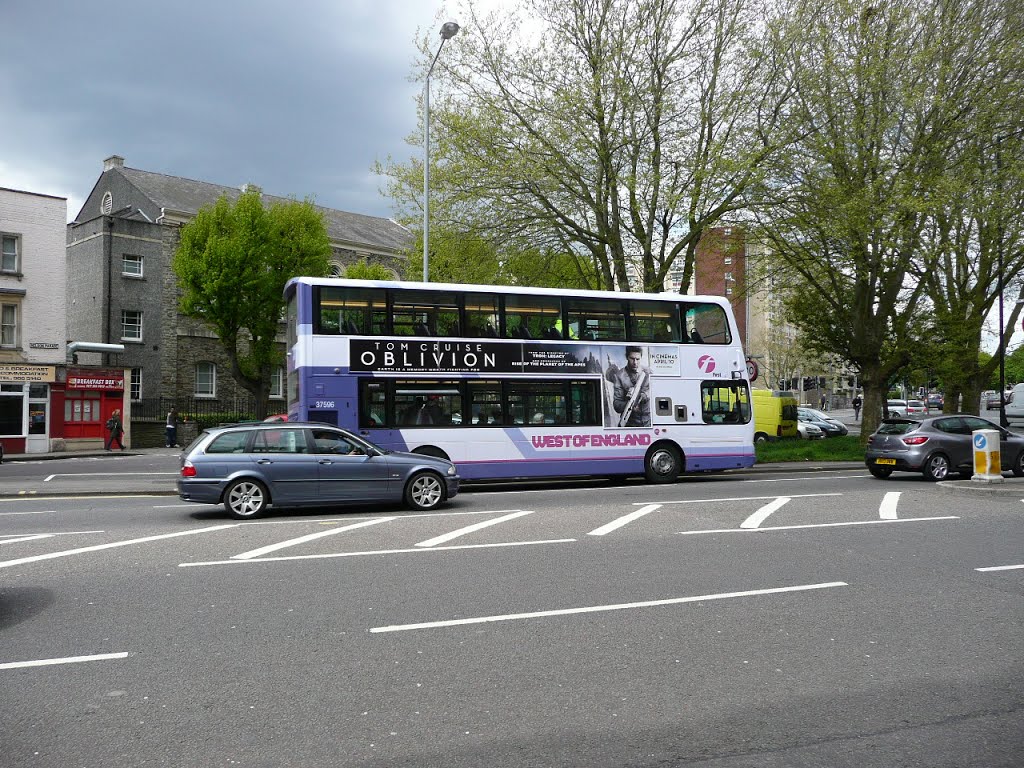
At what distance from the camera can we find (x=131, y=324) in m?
42.0

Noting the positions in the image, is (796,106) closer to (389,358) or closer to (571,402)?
(571,402)

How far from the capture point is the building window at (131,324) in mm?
41688

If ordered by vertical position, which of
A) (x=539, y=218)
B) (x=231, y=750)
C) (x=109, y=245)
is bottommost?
(x=231, y=750)

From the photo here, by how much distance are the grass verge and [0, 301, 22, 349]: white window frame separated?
29.6 m

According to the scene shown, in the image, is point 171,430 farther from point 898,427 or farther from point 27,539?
point 898,427

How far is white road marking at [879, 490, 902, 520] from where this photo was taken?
12.4 meters

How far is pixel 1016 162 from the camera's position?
75.3ft

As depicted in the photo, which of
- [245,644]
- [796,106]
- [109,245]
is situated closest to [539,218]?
[796,106]

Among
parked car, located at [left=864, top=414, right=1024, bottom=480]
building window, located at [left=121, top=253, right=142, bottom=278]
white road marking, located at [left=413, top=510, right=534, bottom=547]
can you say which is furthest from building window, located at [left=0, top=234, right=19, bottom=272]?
parked car, located at [left=864, top=414, right=1024, bottom=480]

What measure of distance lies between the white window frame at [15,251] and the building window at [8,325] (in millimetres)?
1516

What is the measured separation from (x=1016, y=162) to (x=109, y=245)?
38132 millimetres

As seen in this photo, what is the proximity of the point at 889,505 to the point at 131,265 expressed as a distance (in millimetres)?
38891

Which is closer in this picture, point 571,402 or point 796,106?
point 571,402

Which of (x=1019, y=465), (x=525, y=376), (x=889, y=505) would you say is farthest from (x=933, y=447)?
(x=525, y=376)
